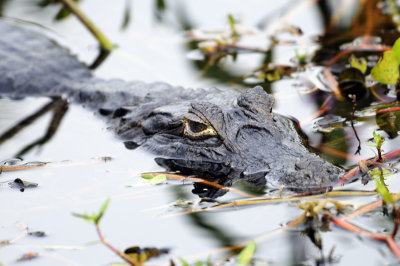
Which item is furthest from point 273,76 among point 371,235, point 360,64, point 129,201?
point 371,235

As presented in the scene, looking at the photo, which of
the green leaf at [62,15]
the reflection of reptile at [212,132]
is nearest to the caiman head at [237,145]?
the reflection of reptile at [212,132]

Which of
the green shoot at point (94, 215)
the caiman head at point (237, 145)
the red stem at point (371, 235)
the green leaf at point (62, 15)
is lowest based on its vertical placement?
the red stem at point (371, 235)

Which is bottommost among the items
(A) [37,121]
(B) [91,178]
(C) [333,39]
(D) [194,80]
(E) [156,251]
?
(E) [156,251]

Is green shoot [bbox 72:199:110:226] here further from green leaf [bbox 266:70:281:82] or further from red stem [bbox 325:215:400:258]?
green leaf [bbox 266:70:281:82]

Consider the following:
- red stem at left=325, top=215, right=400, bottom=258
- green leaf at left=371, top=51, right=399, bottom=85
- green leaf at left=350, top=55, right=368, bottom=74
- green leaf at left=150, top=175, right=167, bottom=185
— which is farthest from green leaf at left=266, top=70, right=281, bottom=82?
red stem at left=325, top=215, right=400, bottom=258

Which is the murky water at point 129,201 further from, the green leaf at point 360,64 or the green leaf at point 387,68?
the green leaf at point 360,64

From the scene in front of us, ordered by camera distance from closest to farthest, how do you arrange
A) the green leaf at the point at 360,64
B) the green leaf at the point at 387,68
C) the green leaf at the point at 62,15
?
the green leaf at the point at 387,68 → the green leaf at the point at 360,64 → the green leaf at the point at 62,15

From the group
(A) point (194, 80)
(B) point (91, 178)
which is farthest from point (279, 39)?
(B) point (91, 178)

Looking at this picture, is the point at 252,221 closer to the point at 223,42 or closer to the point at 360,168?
the point at 360,168

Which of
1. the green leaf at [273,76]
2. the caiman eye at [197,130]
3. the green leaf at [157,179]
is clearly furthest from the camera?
the green leaf at [273,76]
